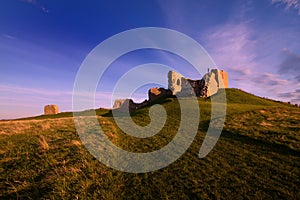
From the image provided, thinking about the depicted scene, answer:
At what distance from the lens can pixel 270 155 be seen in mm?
12734

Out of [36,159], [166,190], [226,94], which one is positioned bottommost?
[166,190]

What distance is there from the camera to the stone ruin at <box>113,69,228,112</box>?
208 feet

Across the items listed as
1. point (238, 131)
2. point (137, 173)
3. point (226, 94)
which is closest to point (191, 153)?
point (137, 173)

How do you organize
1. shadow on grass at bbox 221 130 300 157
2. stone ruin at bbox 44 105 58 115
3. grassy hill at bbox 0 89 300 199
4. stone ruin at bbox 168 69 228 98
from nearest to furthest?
grassy hill at bbox 0 89 300 199 < shadow on grass at bbox 221 130 300 157 < stone ruin at bbox 168 69 228 98 < stone ruin at bbox 44 105 58 115

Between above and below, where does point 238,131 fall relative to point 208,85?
below

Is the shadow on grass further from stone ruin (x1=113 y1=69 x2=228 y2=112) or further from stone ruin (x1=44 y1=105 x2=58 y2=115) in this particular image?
stone ruin (x1=44 y1=105 x2=58 y2=115)

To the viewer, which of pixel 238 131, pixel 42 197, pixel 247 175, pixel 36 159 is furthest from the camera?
pixel 238 131

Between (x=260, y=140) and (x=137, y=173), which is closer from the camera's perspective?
(x=137, y=173)

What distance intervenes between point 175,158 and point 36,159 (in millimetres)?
9316

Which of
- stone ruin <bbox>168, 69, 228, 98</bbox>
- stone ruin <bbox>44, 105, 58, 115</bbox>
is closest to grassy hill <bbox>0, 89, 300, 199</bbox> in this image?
stone ruin <bbox>168, 69, 228, 98</bbox>

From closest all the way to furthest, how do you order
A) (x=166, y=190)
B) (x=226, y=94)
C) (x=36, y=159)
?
(x=166, y=190), (x=36, y=159), (x=226, y=94)

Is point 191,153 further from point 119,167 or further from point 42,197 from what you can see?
point 42,197

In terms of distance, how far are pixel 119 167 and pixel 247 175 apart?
24.1 ft

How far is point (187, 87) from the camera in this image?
216 ft
